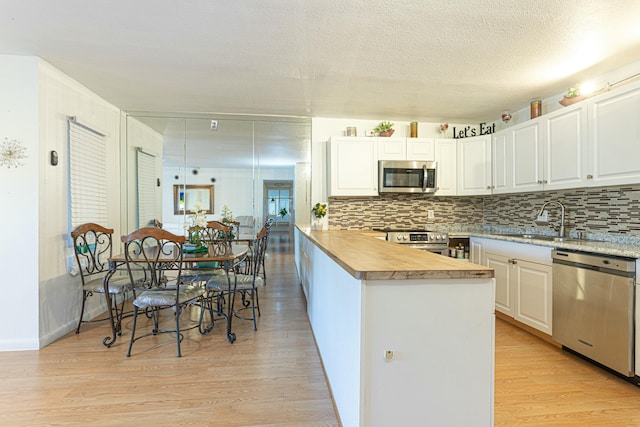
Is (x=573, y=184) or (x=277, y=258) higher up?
(x=573, y=184)

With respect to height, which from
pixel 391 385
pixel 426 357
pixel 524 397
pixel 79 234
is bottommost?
pixel 524 397

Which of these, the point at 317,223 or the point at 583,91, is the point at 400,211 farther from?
the point at 583,91

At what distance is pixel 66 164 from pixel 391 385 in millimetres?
3232

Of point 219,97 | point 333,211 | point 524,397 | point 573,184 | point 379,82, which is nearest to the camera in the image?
point 524,397

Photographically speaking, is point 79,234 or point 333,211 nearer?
point 79,234

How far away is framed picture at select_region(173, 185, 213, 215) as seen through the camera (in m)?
4.57

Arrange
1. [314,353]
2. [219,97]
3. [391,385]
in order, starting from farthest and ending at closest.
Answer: [219,97] < [314,353] < [391,385]

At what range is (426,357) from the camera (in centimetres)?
126

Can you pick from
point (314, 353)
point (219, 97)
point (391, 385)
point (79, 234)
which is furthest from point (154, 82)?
point (391, 385)

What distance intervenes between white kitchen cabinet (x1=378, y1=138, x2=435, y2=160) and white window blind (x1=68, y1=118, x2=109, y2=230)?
10.3 ft

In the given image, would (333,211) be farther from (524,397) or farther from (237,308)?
(524,397)

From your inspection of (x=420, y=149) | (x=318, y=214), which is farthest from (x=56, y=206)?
(x=420, y=149)

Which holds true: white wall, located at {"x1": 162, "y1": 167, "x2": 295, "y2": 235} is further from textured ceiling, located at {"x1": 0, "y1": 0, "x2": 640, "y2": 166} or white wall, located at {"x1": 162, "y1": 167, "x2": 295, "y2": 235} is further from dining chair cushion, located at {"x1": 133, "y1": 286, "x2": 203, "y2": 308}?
dining chair cushion, located at {"x1": 133, "y1": 286, "x2": 203, "y2": 308}

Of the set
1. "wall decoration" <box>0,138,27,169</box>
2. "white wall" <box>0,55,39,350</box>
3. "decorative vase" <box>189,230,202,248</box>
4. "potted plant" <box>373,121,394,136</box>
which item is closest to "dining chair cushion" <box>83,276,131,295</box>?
"white wall" <box>0,55,39,350</box>
